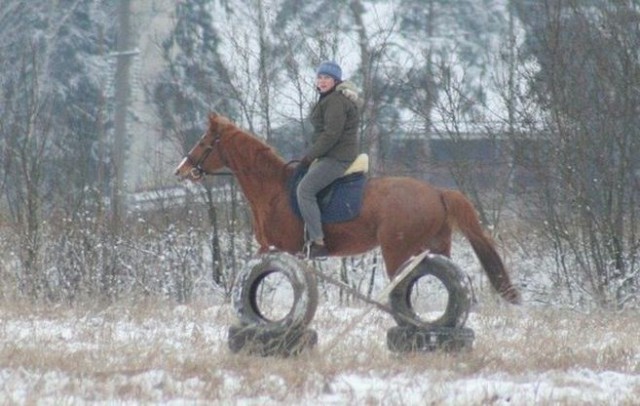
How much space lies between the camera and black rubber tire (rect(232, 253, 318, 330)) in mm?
10867

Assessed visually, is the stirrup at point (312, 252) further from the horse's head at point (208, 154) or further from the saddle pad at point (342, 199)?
the horse's head at point (208, 154)

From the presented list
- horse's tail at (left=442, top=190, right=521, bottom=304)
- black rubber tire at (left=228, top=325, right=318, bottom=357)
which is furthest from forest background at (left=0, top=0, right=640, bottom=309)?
black rubber tire at (left=228, top=325, right=318, bottom=357)

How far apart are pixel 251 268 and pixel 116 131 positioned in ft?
40.1

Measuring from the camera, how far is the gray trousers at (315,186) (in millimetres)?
12047

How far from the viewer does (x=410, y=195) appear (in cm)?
1234

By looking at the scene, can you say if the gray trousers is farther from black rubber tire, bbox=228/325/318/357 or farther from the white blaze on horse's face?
black rubber tire, bbox=228/325/318/357

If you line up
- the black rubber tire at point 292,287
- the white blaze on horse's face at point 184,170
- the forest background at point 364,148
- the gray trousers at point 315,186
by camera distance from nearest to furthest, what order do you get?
1. the black rubber tire at point 292,287
2. the gray trousers at point 315,186
3. the white blaze on horse's face at point 184,170
4. the forest background at point 364,148

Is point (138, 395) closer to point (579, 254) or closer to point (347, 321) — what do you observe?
point (347, 321)

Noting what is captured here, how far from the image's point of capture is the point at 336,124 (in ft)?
38.8

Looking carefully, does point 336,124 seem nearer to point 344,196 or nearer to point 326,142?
point 326,142

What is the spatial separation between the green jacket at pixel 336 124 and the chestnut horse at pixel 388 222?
51 centimetres

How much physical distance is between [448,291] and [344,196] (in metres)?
1.30

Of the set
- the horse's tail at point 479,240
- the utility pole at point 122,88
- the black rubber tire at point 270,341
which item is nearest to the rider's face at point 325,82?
the horse's tail at point 479,240

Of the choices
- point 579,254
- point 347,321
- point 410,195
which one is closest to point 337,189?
point 410,195
